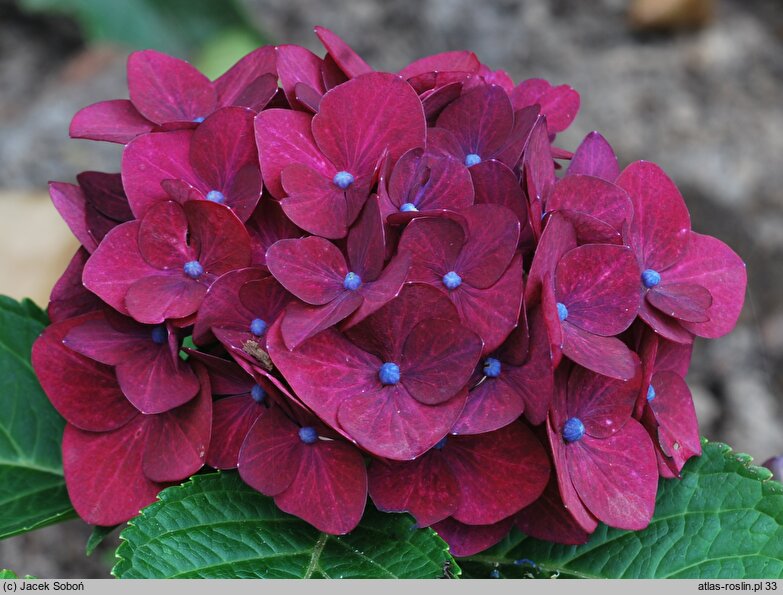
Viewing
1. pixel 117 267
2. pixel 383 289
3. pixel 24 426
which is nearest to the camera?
pixel 383 289

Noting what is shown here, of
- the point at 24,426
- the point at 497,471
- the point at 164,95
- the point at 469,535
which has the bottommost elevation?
the point at 24,426

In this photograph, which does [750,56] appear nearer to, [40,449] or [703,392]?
[703,392]

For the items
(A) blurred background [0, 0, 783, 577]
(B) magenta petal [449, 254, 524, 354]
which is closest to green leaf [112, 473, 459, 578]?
(B) magenta petal [449, 254, 524, 354]

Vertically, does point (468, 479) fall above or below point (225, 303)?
below

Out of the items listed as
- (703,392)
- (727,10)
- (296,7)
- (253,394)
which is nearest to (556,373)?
(253,394)

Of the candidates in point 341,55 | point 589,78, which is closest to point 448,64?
point 341,55

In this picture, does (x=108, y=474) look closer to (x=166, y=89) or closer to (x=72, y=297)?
(x=72, y=297)

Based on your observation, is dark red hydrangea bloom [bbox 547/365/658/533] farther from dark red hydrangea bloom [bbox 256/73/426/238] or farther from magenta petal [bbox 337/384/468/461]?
dark red hydrangea bloom [bbox 256/73/426/238]
